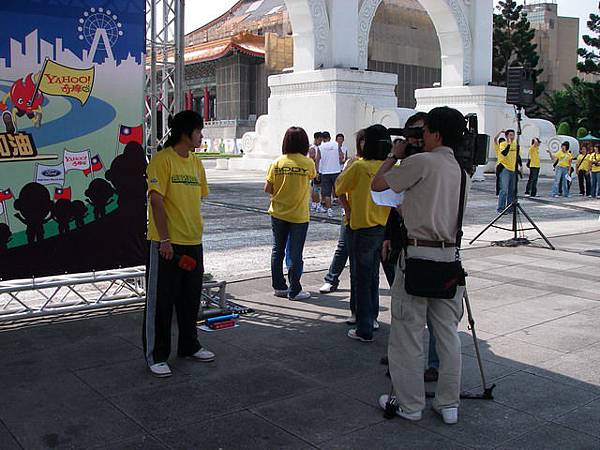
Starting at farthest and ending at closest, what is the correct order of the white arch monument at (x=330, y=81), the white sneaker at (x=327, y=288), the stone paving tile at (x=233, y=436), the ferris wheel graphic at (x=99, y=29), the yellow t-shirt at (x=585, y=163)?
the white arch monument at (x=330, y=81) → the yellow t-shirt at (x=585, y=163) → the white sneaker at (x=327, y=288) → the ferris wheel graphic at (x=99, y=29) → the stone paving tile at (x=233, y=436)

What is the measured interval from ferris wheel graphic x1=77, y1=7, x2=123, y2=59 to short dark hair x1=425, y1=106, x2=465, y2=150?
314cm

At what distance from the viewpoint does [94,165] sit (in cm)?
606

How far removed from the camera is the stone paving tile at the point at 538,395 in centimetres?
432

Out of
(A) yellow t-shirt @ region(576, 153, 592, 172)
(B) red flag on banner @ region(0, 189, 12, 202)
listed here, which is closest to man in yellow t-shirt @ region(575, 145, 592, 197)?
(A) yellow t-shirt @ region(576, 153, 592, 172)

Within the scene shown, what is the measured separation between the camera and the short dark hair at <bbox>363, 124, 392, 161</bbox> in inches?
221

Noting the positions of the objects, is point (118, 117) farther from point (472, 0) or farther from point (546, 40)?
point (546, 40)

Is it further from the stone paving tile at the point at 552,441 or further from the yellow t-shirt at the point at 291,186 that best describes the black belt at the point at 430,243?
the yellow t-shirt at the point at 291,186

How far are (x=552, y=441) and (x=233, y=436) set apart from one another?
1738mm

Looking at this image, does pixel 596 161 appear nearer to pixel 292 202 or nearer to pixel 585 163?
pixel 585 163

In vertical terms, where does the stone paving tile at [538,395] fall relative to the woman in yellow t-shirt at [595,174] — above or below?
below

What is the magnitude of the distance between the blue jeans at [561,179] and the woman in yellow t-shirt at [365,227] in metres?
15.1

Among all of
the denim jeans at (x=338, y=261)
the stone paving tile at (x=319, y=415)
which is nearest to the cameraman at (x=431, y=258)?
the stone paving tile at (x=319, y=415)

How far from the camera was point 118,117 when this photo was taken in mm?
6137

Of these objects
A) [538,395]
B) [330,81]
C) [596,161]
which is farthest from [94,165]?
[330,81]
